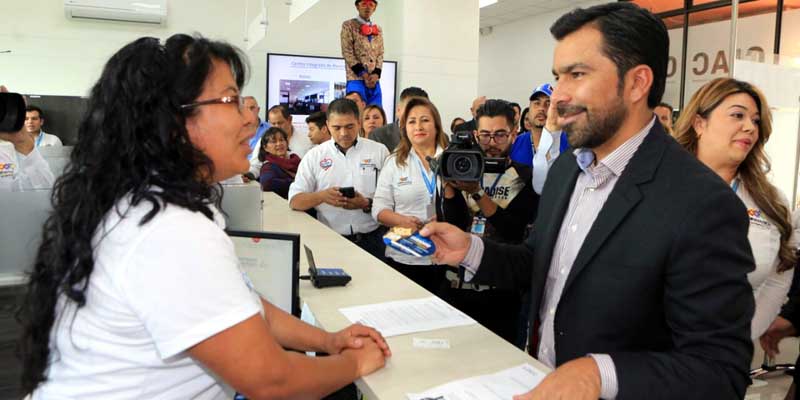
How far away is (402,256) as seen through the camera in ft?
10.1

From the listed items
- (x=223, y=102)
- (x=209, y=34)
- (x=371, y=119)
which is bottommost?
(x=223, y=102)

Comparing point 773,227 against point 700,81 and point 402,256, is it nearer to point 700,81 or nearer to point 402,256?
point 402,256

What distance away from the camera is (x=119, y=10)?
24.3 ft

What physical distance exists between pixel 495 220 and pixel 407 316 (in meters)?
0.94

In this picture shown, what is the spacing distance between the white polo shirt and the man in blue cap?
966 mm

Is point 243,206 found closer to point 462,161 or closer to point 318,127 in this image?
point 462,161

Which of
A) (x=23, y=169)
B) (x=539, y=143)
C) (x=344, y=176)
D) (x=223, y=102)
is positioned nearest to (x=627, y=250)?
(x=223, y=102)

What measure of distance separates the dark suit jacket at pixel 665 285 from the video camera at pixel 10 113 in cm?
203

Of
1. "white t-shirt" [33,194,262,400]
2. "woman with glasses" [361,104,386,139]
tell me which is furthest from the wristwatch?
"white t-shirt" [33,194,262,400]

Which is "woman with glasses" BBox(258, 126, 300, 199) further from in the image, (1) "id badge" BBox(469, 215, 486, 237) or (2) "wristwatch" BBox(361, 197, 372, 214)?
(1) "id badge" BBox(469, 215, 486, 237)

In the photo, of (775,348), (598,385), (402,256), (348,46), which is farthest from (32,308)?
(348,46)

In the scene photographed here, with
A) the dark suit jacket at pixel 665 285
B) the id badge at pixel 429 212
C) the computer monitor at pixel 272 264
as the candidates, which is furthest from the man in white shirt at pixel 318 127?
the dark suit jacket at pixel 665 285

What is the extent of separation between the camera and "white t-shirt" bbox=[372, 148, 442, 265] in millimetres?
3229

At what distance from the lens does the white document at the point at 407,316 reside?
5.57ft
